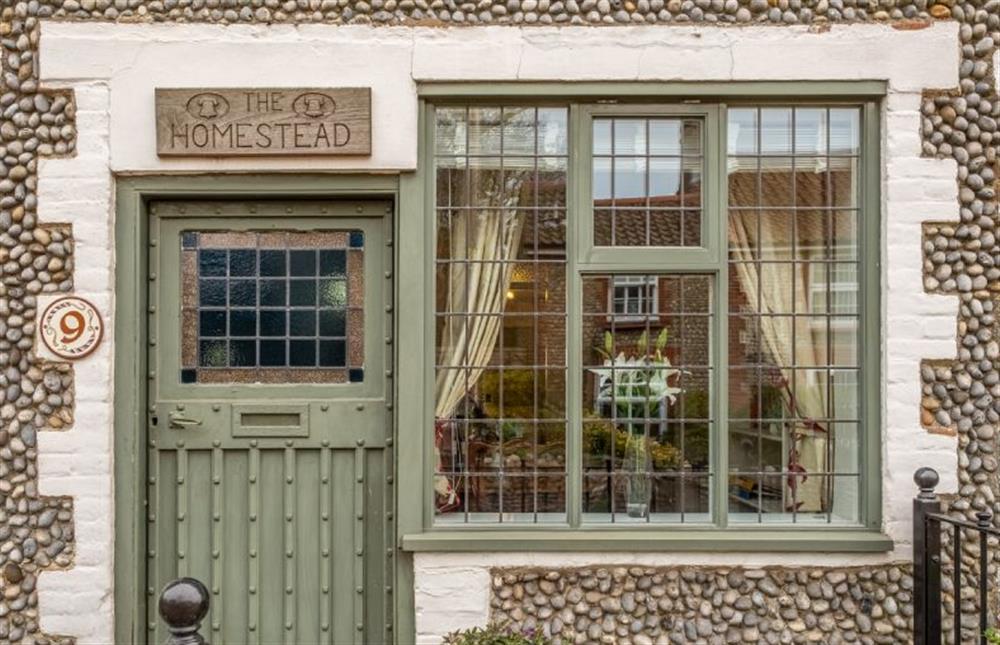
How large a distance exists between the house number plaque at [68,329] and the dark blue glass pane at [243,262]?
73 centimetres

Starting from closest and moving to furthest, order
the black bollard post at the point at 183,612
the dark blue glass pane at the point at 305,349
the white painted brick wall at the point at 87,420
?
the black bollard post at the point at 183,612
the white painted brick wall at the point at 87,420
the dark blue glass pane at the point at 305,349

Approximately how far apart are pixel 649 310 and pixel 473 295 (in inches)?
35.9

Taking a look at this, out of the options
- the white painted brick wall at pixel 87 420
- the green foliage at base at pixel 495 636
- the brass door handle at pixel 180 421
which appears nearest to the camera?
the green foliage at base at pixel 495 636

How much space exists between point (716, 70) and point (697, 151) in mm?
405

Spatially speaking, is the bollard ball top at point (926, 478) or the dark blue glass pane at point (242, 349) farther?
the dark blue glass pane at point (242, 349)

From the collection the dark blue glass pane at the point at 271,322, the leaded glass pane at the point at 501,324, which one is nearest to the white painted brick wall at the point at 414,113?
the leaded glass pane at the point at 501,324

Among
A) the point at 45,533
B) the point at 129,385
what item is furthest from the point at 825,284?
the point at 45,533

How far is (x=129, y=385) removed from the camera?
3.97 meters

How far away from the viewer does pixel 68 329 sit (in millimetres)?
A: 3871

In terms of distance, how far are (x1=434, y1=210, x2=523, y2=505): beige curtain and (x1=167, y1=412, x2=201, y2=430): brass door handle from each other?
1275mm

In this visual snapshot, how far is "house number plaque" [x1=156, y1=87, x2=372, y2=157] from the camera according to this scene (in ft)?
12.8

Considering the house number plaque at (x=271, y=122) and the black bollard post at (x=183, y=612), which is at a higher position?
the house number plaque at (x=271, y=122)

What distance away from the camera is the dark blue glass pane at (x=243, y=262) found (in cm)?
417

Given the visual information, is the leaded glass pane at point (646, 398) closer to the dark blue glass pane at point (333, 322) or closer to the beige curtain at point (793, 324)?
the beige curtain at point (793, 324)
